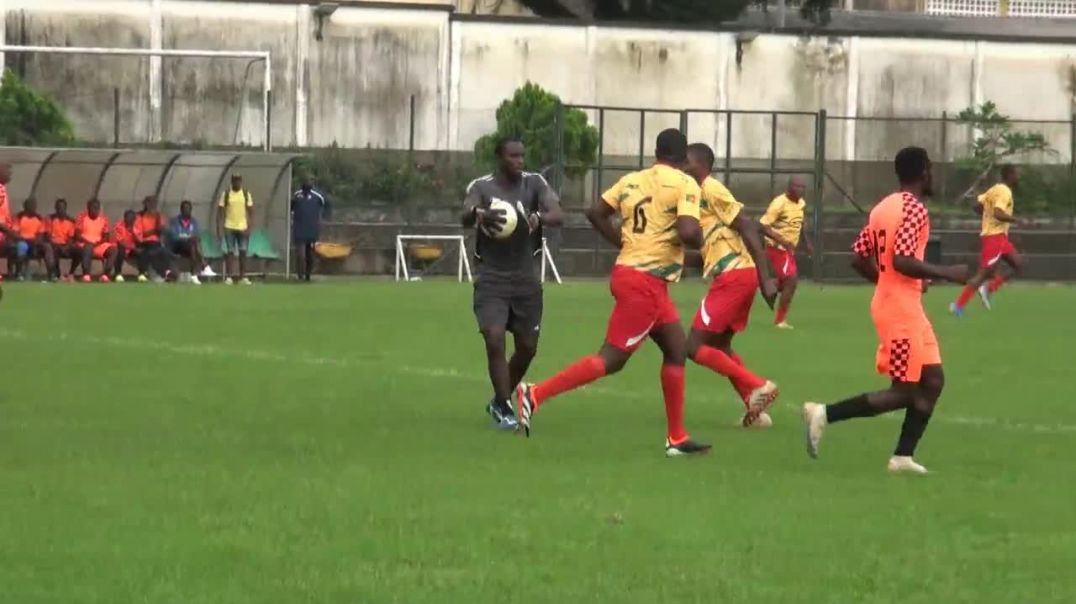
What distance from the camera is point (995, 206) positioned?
2847cm

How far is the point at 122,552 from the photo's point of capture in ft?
27.2

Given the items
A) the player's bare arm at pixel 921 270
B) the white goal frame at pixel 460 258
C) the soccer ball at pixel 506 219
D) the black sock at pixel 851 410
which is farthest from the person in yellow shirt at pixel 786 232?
the white goal frame at pixel 460 258

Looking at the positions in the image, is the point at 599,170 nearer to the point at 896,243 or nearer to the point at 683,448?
the point at 683,448

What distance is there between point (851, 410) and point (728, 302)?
136 inches

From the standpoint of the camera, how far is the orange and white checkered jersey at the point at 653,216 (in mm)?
12156

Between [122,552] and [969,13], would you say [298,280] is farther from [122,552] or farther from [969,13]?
[969,13]

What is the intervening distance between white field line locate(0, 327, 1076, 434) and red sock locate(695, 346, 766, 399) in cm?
86

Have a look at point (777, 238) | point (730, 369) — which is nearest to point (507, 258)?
point (730, 369)

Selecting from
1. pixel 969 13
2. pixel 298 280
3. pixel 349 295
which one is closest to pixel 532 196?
pixel 349 295

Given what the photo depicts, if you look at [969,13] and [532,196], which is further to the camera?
[969,13]

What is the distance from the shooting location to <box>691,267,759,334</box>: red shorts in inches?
577

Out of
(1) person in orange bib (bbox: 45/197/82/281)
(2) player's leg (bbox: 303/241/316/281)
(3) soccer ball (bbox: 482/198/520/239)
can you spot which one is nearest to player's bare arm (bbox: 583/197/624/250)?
(3) soccer ball (bbox: 482/198/520/239)

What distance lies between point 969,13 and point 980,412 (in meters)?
50.8

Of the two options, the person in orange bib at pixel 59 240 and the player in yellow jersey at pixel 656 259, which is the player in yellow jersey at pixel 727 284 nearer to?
the player in yellow jersey at pixel 656 259
